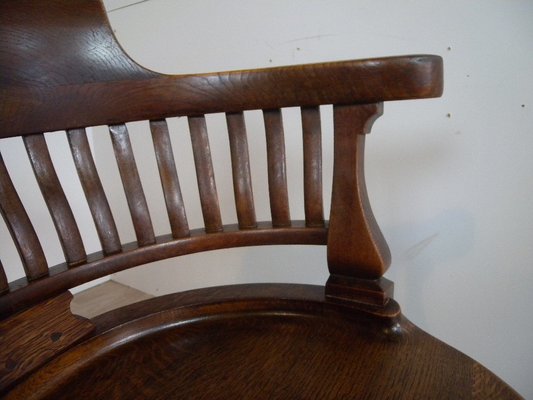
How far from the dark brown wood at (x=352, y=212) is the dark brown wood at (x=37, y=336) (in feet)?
0.99

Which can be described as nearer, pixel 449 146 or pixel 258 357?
pixel 258 357

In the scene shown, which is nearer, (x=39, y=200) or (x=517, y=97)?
(x=517, y=97)

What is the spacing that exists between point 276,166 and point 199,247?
5.7 inches

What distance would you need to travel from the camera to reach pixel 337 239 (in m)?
0.39

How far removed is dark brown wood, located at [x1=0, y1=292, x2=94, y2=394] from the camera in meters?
0.33

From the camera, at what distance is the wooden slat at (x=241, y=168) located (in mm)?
413

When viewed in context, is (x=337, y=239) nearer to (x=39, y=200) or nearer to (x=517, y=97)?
(x=517, y=97)

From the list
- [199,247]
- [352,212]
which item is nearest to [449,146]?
[352,212]

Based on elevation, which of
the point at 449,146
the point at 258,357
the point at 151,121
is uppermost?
the point at 151,121

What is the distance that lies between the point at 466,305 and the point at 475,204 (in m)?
0.22

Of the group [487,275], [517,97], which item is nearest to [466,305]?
[487,275]

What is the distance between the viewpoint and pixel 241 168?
429 millimetres

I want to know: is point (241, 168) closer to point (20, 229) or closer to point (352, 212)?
point (352, 212)

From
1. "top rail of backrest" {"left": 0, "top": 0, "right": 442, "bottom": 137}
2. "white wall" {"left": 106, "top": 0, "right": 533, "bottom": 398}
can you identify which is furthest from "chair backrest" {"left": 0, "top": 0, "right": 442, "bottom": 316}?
"white wall" {"left": 106, "top": 0, "right": 533, "bottom": 398}
